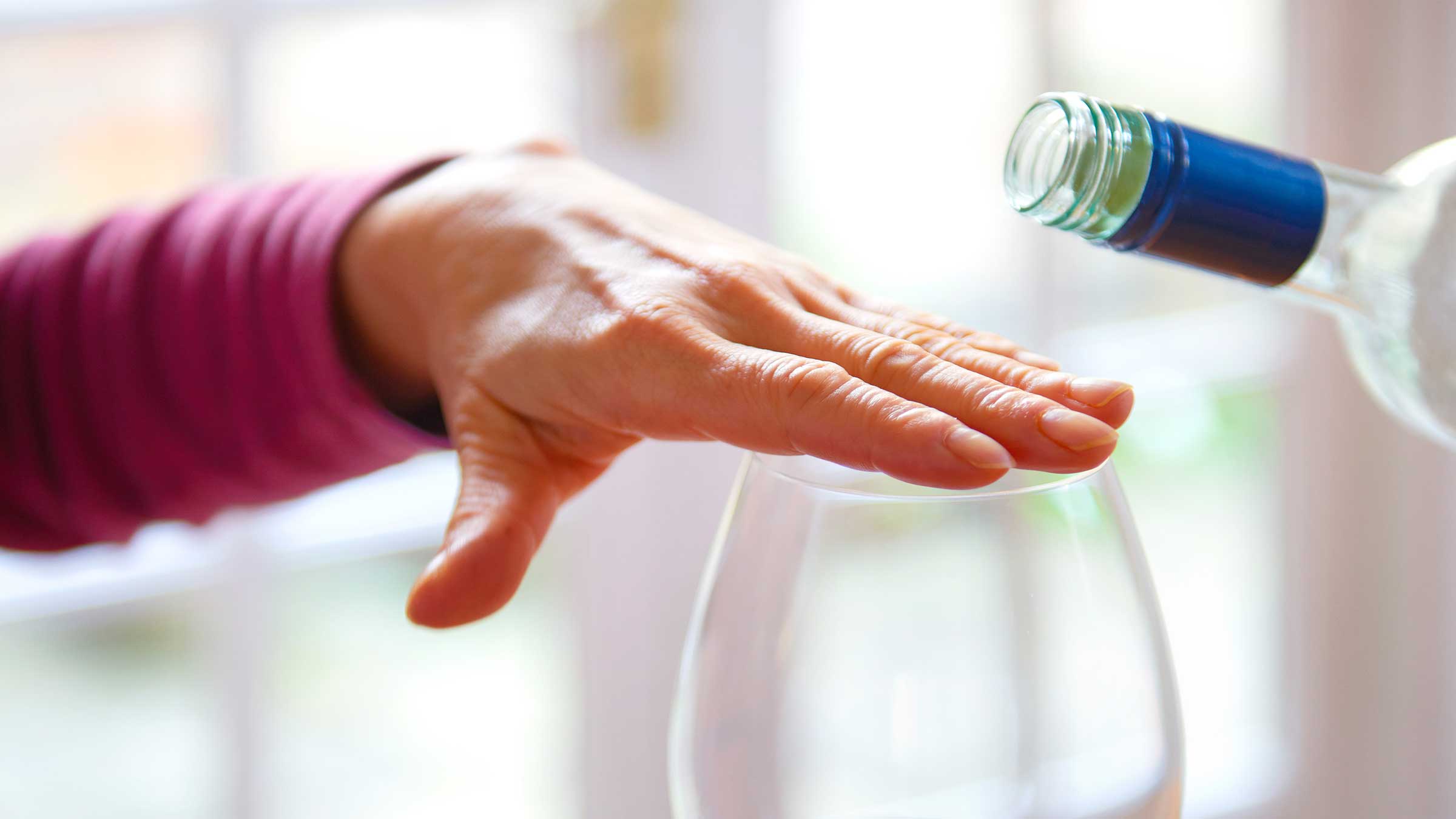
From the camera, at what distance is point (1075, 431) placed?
0.91ft

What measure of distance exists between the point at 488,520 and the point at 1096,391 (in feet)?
0.61

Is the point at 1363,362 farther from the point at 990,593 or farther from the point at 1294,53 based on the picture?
the point at 1294,53

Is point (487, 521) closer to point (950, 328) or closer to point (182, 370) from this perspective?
point (950, 328)

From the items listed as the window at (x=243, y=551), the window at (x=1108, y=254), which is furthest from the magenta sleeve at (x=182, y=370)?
the window at (x=1108, y=254)

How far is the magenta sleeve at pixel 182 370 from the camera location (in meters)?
0.53

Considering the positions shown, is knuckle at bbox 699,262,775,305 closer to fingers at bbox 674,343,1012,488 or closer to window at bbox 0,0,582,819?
fingers at bbox 674,343,1012,488

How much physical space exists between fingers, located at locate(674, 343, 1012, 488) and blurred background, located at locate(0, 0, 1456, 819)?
53cm

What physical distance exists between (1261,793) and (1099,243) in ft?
5.61

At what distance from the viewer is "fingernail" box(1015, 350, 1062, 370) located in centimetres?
34

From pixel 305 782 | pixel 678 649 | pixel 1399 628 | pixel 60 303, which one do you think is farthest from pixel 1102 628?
pixel 1399 628

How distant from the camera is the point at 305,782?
3.70 ft

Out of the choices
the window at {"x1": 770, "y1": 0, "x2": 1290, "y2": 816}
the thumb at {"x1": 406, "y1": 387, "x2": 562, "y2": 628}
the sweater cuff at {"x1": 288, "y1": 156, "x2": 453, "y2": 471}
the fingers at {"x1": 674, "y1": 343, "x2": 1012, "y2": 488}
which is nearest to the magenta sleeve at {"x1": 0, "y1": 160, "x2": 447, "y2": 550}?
the sweater cuff at {"x1": 288, "y1": 156, "x2": 453, "y2": 471}

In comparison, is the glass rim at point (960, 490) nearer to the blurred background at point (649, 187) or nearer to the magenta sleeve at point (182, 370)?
the magenta sleeve at point (182, 370)

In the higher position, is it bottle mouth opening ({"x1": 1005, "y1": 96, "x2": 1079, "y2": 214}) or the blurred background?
bottle mouth opening ({"x1": 1005, "y1": 96, "x2": 1079, "y2": 214})
